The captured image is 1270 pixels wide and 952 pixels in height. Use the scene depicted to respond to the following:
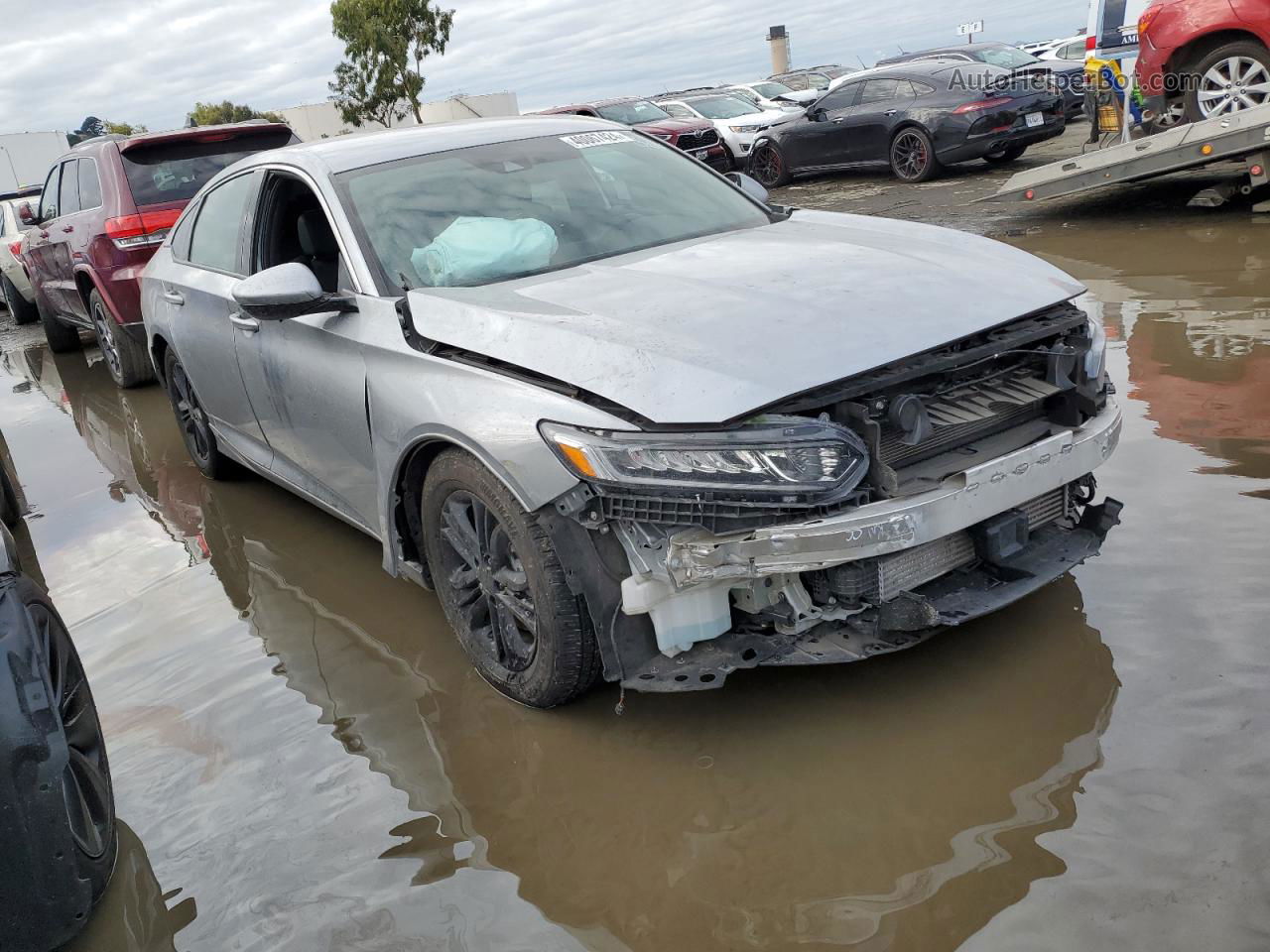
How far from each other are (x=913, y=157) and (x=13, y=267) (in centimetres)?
1090

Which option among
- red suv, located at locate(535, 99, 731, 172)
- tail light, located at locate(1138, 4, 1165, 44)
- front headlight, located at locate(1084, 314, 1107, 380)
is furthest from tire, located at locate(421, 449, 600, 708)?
red suv, located at locate(535, 99, 731, 172)

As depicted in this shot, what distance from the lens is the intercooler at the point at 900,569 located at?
9.20ft

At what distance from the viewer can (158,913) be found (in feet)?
9.14

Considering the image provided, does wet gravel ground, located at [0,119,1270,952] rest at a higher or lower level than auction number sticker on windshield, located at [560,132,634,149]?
lower

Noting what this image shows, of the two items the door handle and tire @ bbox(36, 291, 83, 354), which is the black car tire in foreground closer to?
the door handle

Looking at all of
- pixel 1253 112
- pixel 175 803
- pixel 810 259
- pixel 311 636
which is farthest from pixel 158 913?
pixel 1253 112

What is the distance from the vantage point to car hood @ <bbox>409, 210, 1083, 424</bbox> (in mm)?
2748

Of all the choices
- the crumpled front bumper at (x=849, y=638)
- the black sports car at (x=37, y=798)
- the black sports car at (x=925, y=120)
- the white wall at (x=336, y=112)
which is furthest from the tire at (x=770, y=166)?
the white wall at (x=336, y=112)

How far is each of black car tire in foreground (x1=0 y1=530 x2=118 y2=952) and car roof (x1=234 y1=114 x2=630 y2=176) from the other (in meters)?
1.98

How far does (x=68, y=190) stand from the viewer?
9.09m

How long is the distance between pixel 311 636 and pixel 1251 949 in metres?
3.13

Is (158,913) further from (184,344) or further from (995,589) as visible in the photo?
(184,344)

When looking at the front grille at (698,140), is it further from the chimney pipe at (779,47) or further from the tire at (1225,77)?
the chimney pipe at (779,47)

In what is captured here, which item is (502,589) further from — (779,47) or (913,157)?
(779,47)
